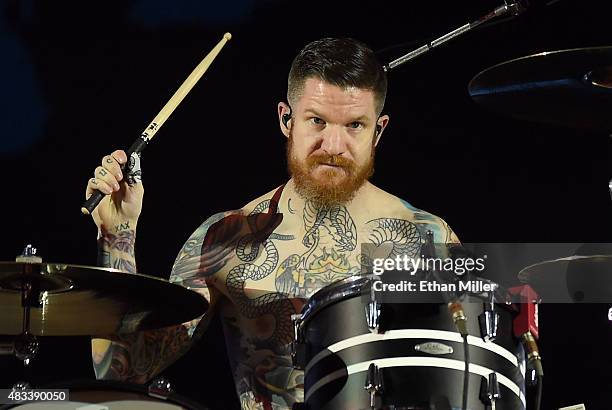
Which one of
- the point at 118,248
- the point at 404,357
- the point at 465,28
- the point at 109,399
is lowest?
the point at 109,399

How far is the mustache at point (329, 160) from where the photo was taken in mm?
3215

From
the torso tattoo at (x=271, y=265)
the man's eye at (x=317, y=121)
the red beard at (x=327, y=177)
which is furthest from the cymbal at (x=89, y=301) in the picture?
the man's eye at (x=317, y=121)

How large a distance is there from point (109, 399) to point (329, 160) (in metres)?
1.20

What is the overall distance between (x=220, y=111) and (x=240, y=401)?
0.79 meters

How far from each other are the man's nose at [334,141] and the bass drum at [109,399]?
44.3 inches

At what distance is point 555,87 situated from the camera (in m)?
2.44

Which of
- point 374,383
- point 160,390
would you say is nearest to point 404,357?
point 374,383

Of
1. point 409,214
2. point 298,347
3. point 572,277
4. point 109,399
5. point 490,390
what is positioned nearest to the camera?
point 109,399

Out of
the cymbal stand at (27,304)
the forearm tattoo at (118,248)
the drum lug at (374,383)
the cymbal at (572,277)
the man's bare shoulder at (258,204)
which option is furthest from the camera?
the man's bare shoulder at (258,204)

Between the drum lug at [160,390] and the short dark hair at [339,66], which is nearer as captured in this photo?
the drum lug at [160,390]

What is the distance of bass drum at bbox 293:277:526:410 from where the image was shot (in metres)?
2.35

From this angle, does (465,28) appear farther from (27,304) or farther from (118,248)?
(27,304)

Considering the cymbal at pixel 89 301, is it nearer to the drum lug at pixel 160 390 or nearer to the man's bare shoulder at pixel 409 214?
the drum lug at pixel 160 390

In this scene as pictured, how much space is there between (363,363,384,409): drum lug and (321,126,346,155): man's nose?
98 centimetres
